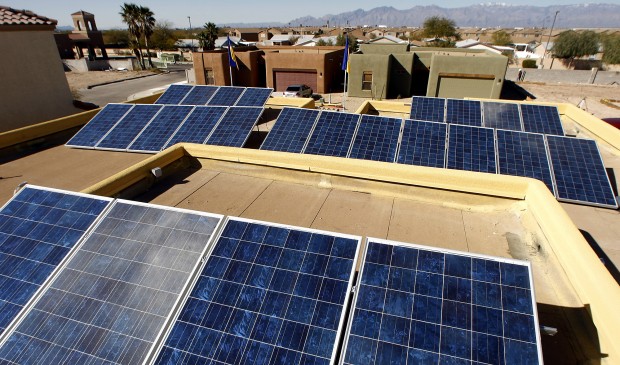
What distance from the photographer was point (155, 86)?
5606 cm

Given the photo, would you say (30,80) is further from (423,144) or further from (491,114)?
(491,114)

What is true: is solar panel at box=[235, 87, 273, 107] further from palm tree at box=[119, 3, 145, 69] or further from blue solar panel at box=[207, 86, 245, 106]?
palm tree at box=[119, 3, 145, 69]

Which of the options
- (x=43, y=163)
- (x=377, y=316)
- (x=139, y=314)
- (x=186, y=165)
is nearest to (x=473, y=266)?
(x=377, y=316)

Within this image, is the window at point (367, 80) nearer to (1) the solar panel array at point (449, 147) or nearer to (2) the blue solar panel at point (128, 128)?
(1) the solar panel array at point (449, 147)

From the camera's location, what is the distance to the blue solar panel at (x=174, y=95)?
22.1m

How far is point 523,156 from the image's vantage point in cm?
1234

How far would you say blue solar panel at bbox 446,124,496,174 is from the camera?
40.0 feet

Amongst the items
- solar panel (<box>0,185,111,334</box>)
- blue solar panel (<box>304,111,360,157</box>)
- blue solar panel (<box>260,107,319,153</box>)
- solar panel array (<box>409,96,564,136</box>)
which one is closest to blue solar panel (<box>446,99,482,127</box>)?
solar panel array (<box>409,96,564,136</box>)

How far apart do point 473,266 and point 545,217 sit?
416cm

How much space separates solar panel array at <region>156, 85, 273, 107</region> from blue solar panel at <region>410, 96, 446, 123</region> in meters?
8.98

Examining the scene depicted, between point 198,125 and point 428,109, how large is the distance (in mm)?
Answer: 13114

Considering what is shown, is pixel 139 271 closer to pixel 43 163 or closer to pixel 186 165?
pixel 186 165

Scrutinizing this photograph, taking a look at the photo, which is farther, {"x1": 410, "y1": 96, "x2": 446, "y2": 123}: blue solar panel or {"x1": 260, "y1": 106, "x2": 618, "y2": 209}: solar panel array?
{"x1": 410, "y1": 96, "x2": 446, "y2": 123}: blue solar panel

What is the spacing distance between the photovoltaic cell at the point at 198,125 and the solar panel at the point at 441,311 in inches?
444
